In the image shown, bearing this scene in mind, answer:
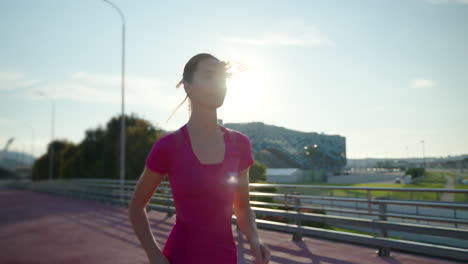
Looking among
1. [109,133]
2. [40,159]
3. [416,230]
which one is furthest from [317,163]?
[416,230]

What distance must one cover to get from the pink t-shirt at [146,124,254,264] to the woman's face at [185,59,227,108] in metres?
0.18

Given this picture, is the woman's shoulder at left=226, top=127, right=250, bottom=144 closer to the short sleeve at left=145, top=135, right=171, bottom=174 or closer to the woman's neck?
the woman's neck

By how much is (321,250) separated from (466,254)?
279 cm

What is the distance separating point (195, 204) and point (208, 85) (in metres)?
0.46

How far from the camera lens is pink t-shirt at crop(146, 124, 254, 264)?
5.16ft

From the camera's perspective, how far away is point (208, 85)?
1674 millimetres

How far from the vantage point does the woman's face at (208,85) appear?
1672 mm

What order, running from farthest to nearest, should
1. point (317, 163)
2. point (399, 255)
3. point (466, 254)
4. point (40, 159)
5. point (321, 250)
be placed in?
point (317, 163)
point (40, 159)
point (321, 250)
point (399, 255)
point (466, 254)

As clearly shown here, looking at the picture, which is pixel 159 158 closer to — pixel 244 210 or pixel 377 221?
pixel 244 210

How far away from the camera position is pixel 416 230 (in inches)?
270

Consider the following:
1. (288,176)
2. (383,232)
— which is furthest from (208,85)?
(288,176)

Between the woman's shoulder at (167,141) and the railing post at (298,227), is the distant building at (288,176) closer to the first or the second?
the railing post at (298,227)

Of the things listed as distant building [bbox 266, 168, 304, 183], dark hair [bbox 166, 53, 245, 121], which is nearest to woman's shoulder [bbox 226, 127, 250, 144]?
dark hair [bbox 166, 53, 245, 121]

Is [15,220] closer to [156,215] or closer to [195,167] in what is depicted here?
[156,215]
